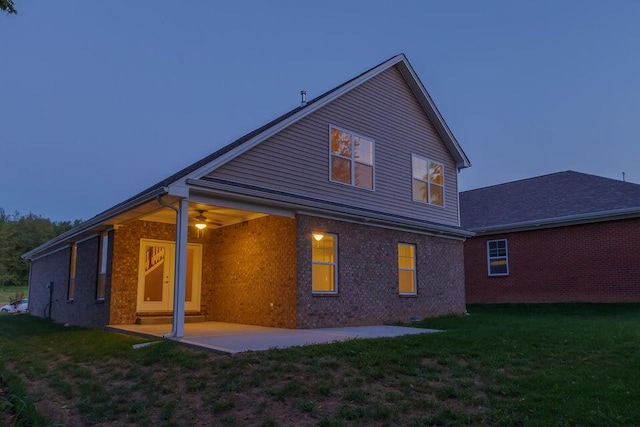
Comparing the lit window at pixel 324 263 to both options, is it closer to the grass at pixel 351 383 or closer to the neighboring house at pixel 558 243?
the grass at pixel 351 383

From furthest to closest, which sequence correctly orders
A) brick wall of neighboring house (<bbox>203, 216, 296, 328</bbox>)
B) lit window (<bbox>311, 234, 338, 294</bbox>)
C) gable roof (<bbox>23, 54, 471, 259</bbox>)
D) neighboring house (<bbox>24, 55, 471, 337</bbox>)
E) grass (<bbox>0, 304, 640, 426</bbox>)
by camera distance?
lit window (<bbox>311, 234, 338, 294</bbox>), brick wall of neighboring house (<bbox>203, 216, 296, 328</bbox>), neighboring house (<bbox>24, 55, 471, 337</bbox>), gable roof (<bbox>23, 54, 471, 259</bbox>), grass (<bbox>0, 304, 640, 426</bbox>)

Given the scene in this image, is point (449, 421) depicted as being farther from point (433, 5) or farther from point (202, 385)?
point (433, 5)

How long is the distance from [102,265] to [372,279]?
682 centimetres

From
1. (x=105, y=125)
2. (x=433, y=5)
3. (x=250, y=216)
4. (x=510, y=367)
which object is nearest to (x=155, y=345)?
(x=250, y=216)

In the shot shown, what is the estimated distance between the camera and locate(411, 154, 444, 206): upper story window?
47.3 ft

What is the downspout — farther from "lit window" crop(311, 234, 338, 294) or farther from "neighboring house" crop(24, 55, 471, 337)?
"lit window" crop(311, 234, 338, 294)

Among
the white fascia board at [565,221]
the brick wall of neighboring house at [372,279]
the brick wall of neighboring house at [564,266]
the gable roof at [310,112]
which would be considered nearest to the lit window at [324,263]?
the brick wall of neighboring house at [372,279]

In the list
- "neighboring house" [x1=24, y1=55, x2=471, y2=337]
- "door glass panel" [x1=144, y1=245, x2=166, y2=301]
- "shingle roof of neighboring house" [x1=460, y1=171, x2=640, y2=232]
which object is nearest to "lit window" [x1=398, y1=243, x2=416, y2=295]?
"neighboring house" [x1=24, y1=55, x2=471, y2=337]

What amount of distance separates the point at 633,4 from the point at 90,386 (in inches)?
744

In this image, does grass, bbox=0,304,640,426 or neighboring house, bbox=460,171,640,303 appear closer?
grass, bbox=0,304,640,426

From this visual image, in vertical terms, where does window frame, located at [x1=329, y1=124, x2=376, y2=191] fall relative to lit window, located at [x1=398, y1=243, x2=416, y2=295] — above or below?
above

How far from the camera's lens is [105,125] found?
5572 cm

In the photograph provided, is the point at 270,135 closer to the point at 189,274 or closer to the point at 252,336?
the point at 252,336

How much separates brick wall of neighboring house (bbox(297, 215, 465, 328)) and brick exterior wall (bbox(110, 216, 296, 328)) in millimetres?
380
